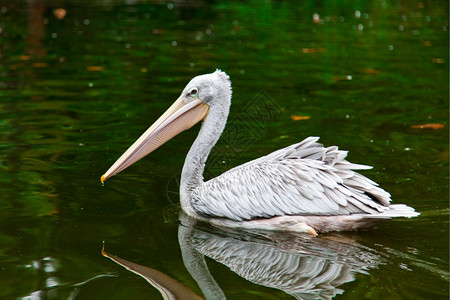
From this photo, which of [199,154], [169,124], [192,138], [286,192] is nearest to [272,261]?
[286,192]

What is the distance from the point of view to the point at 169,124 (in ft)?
16.0

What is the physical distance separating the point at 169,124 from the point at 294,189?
42.3 inches

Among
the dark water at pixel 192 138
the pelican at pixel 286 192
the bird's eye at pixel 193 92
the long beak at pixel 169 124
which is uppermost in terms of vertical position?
the bird's eye at pixel 193 92

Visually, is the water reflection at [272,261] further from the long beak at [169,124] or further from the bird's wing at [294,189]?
the long beak at [169,124]

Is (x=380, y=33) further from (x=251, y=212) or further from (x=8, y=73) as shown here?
(x=251, y=212)

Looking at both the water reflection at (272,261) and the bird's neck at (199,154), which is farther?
the bird's neck at (199,154)

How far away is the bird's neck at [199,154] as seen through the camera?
476cm

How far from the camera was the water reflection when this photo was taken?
358 cm

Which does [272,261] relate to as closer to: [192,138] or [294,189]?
[294,189]

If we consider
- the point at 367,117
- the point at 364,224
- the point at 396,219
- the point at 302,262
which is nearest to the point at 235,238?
the point at 302,262

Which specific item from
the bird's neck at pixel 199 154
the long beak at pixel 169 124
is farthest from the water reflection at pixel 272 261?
the long beak at pixel 169 124

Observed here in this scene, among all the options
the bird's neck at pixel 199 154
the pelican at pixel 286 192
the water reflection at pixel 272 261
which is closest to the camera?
the water reflection at pixel 272 261

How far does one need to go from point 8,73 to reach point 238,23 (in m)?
A: 6.55

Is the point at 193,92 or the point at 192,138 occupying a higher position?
the point at 193,92
